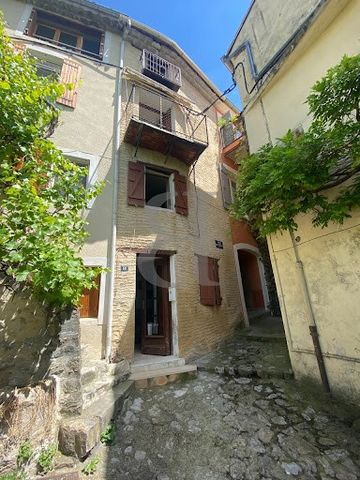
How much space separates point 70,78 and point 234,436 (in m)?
9.39

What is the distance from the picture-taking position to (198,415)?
3596 millimetres

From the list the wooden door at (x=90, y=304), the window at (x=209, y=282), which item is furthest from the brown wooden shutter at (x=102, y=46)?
the wooden door at (x=90, y=304)

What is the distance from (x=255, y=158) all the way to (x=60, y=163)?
3.21m

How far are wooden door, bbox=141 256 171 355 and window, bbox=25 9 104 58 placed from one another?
25.5ft

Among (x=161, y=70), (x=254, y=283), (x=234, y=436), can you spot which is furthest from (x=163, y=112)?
(x=234, y=436)

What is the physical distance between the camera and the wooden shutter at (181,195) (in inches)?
287

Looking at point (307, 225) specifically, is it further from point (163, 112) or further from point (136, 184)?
point (163, 112)

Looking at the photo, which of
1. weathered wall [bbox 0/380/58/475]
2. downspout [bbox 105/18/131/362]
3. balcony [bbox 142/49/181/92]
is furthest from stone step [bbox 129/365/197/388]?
balcony [bbox 142/49/181/92]

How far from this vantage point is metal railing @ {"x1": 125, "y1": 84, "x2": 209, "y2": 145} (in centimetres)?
782

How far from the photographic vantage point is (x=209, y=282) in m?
7.21

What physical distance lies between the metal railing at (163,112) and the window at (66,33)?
78.7 inches

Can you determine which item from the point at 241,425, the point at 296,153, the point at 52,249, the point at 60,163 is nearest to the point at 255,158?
the point at 296,153

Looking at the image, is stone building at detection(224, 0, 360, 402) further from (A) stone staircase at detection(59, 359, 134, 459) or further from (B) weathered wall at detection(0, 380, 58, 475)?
(B) weathered wall at detection(0, 380, 58, 475)

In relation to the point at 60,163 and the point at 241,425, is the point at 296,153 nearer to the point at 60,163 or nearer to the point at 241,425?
the point at 60,163
